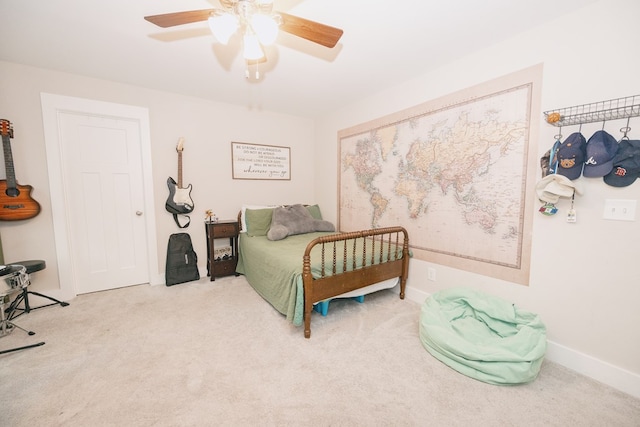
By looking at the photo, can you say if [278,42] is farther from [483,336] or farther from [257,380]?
[483,336]

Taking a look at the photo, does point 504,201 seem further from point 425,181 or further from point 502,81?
point 502,81

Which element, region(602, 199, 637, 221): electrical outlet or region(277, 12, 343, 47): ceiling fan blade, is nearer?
region(277, 12, 343, 47): ceiling fan blade

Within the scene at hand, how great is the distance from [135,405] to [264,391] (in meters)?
0.68

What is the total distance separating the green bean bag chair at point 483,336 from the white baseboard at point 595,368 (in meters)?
0.29

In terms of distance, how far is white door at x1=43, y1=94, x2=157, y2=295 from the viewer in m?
2.54

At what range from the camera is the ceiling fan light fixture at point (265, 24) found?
1173 millimetres

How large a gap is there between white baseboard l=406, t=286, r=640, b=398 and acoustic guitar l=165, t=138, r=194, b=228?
12.2 feet

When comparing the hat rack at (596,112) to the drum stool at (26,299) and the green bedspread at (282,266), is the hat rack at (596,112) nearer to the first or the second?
the green bedspread at (282,266)

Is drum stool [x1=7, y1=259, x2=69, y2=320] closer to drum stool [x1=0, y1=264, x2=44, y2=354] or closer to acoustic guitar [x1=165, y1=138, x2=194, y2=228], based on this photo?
drum stool [x1=0, y1=264, x2=44, y2=354]

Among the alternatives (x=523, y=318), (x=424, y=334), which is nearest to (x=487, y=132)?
(x=523, y=318)

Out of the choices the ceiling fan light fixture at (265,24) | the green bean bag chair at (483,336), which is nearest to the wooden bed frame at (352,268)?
the green bean bag chair at (483,336)

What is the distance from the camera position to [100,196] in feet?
8.95

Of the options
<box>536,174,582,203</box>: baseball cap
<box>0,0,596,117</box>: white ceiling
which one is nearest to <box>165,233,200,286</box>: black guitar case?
<box>0,0,596,117</box>: white ceiling

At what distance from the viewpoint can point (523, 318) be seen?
68.0 inches
